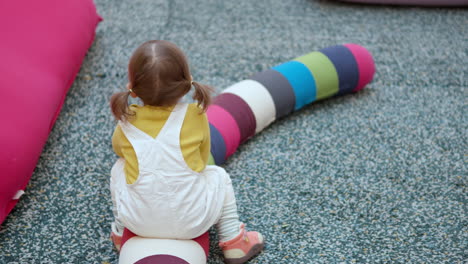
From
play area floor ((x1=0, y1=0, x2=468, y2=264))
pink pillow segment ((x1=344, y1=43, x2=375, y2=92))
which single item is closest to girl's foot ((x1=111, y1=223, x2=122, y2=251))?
play area floor ((x1=0, y1=0, x2=468, y2=264))

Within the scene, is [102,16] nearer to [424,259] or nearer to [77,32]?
[77,32]

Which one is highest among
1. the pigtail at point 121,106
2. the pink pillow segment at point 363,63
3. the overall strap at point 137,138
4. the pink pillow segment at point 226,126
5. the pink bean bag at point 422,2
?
the pigtail at point 121,106

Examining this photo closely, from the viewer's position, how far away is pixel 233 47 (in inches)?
67.9

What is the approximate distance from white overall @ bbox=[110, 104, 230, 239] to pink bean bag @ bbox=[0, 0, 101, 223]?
305mm

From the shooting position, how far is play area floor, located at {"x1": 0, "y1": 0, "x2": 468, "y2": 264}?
1.06 meters

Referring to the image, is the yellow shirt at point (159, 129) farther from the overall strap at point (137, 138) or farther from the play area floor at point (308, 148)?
the play area floor at point (308, 148)

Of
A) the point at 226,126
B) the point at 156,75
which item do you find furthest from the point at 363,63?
the point at 156,75

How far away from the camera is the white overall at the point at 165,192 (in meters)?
0.87

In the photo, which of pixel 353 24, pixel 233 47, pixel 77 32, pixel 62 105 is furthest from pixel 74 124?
pixel 353 24

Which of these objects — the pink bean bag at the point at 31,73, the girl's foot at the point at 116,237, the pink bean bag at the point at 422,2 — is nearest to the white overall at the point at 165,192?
the girl's foot at the point at 116,237

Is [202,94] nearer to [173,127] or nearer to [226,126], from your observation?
[173,127]

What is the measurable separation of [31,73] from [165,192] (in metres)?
0.56

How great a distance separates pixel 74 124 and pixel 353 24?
3.51 ft

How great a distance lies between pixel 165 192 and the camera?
0.87m
